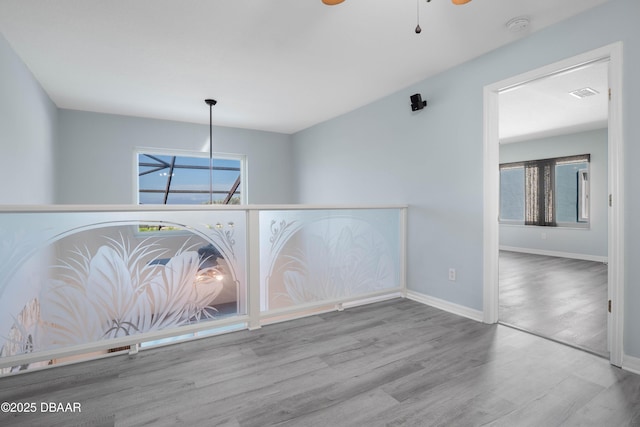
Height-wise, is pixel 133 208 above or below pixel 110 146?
below

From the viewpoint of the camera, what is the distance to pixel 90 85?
3.44m

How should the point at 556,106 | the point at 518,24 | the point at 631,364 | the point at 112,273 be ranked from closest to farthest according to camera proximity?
the point at 631,364
the point at 112,273
the point at 518,24
the point at 556,106

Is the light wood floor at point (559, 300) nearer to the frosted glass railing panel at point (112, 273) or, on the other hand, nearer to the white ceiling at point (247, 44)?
the white ceiling at point (247, 44)

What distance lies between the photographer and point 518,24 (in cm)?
228

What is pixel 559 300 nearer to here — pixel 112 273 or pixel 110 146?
pixel 112 273

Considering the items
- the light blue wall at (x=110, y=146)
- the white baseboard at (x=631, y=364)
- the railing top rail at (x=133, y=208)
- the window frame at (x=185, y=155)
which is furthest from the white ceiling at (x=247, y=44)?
the white baseboard at (x=631, y=364)

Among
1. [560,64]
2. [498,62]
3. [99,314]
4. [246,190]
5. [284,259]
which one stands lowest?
[99,314]

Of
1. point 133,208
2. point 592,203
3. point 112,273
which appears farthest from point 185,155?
point 592,203

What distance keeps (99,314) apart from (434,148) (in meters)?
3.13

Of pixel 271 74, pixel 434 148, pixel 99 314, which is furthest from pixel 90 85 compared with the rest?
pixel 434 148

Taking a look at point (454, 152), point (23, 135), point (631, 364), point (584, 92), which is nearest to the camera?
point (631, 364)

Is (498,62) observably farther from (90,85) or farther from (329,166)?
(90,85)

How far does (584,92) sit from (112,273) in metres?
5.08

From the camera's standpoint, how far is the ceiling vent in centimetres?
364
